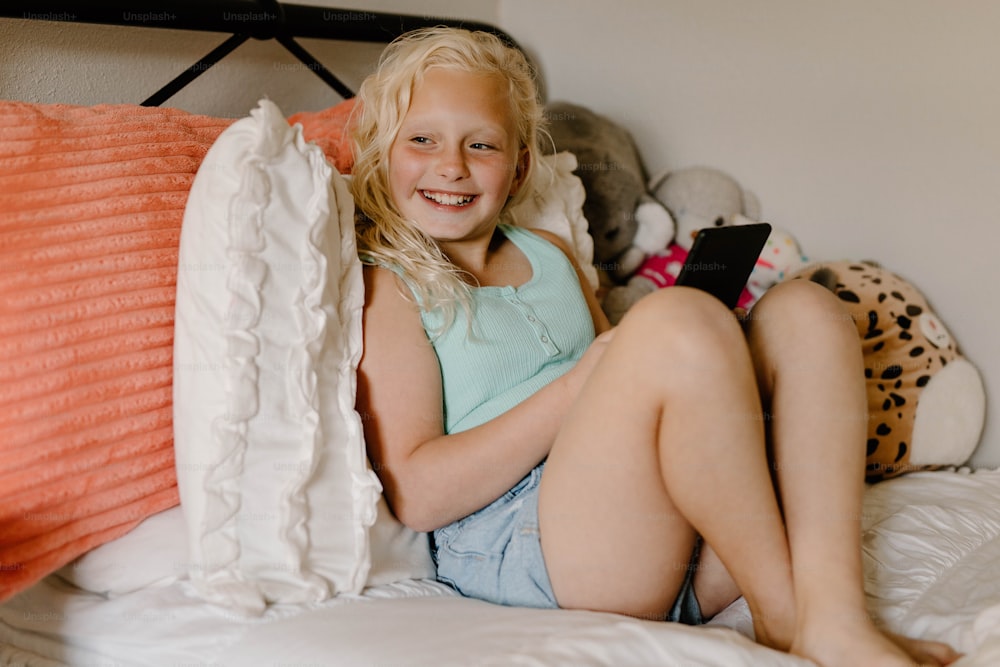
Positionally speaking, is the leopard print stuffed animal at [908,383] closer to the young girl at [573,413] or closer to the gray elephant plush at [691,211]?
the gray elephant plush at [691,211]

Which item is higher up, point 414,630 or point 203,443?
point 203,443

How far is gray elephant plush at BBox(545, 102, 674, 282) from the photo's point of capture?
5.62 ft

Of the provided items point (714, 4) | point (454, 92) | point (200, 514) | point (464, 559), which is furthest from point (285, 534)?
point (714, 4)

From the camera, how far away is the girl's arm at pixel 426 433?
0.99m

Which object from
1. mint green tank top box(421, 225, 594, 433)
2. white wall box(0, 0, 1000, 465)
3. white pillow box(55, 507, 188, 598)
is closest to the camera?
white pillow box(55, 507, 188, 598)

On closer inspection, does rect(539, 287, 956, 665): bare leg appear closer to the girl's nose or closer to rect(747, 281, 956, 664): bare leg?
rect(747, 281, 956, 664): bare leg

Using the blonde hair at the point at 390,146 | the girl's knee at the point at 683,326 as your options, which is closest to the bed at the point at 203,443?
the blonde hair at the point at 390,146

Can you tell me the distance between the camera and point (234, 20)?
1.38 metres

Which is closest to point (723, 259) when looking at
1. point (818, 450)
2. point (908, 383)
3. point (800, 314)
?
point (800, 314)

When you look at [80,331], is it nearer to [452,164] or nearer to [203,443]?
[203,443]

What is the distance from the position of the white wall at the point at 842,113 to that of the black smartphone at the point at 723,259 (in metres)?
0.64

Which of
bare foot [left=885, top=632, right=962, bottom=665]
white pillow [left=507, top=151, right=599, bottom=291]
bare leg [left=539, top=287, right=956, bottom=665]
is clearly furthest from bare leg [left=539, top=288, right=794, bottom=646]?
white pillow [left=507, top=151, right=599, bottom=291]

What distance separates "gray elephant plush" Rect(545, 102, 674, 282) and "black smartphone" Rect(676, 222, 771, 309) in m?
0.65

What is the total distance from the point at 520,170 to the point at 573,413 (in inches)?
20.7
